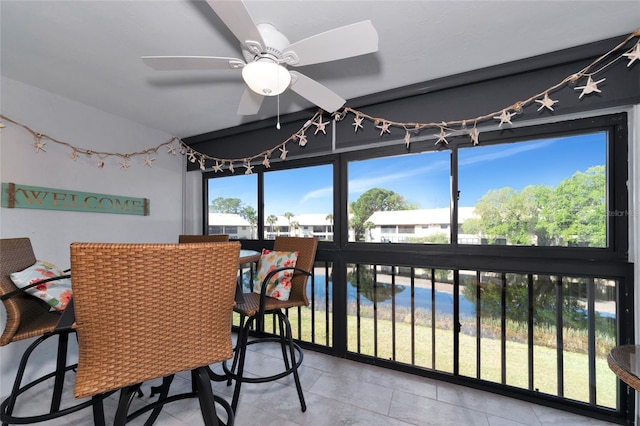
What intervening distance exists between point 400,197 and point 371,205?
259mm

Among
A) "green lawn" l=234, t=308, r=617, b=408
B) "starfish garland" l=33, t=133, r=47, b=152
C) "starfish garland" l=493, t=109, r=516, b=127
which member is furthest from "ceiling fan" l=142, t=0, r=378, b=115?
"green lawn" l=234, t=308, r=617, b=408

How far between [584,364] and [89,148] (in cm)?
417

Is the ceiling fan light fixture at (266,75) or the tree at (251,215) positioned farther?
the tree at (251,215)

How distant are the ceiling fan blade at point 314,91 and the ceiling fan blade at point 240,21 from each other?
236 millimetres

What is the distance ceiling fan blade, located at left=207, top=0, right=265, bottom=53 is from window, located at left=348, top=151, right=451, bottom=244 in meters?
1.41

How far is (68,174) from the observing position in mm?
2229

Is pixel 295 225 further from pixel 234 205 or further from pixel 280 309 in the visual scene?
pixel 280 309

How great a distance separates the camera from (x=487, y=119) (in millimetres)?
1809

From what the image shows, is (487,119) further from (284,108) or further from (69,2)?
(69,2)

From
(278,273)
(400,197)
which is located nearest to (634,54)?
(400,197)

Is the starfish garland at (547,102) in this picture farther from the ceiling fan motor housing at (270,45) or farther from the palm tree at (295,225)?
the palm tree at (295,225)

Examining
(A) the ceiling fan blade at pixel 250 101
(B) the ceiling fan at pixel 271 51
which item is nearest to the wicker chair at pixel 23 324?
(B) the ceiling fan at pixel 271 51

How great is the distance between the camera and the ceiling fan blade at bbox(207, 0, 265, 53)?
96cm

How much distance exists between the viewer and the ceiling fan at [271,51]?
3.46 ft
